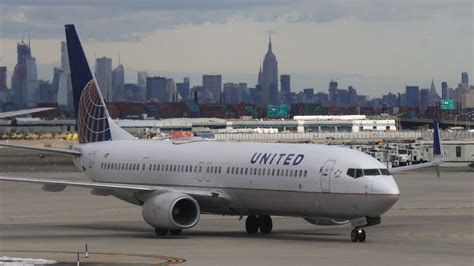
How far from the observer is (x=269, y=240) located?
50.5 metres

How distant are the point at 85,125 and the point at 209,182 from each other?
11.3 m

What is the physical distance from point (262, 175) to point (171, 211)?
13.4 feet

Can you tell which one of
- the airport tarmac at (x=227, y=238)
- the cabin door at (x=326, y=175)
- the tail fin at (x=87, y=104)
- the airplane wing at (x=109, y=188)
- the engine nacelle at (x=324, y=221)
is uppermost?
the tail fin at (x=87, y=104)

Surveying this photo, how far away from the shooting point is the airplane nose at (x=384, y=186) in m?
48.2

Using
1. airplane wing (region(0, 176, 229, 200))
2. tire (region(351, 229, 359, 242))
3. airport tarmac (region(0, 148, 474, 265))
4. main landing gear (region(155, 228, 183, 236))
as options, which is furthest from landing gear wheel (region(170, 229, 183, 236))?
tire (region(351, 229, 359, 242))

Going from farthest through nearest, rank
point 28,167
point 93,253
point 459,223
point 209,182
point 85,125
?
point 28,167, point 85,125, point 459,223, point 209,182, point 93,253

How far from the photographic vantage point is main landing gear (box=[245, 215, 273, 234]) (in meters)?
54.3

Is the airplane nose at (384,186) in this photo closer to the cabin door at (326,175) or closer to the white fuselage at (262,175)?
the white fuselage at (262,175)

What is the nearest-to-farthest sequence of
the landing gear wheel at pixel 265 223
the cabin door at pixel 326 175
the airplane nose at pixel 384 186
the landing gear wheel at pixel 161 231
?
1. the airplane nose at pixel 384 186
2. the cabin door at pixel 326 175
3. the landing gear wheel at pixel 161 231
4. the landing gear wheel at pixel 265 223

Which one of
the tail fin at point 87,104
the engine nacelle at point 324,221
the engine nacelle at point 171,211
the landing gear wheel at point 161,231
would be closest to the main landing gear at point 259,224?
the engine nacelle at point 324,221

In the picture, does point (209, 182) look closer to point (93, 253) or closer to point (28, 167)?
point (93, 253)

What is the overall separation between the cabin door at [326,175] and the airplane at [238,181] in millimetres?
39

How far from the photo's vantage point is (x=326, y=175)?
4947 centimetres

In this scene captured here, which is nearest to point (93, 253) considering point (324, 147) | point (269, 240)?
point (269, 240)
